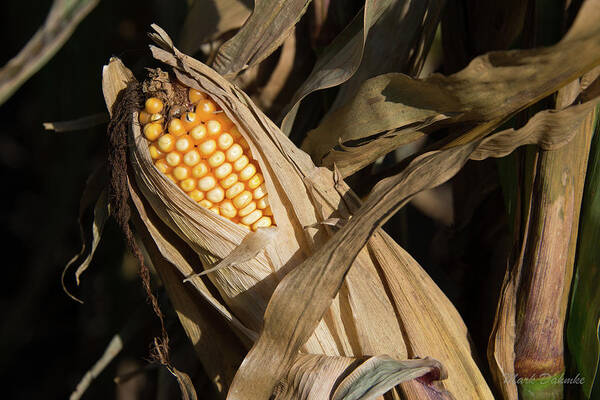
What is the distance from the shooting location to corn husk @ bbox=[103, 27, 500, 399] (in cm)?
63

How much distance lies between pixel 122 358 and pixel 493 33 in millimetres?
930

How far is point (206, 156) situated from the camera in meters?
0.61

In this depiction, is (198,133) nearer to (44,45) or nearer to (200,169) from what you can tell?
(200,169)

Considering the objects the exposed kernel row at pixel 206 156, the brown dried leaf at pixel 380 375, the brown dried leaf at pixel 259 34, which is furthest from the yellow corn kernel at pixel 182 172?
the brown dried leaf at pixel 380 375

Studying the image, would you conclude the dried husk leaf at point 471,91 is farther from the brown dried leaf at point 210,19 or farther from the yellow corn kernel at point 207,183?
the brown dried leaf at point 210,19

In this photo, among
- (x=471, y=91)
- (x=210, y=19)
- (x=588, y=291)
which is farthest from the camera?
(x=210, y=19)

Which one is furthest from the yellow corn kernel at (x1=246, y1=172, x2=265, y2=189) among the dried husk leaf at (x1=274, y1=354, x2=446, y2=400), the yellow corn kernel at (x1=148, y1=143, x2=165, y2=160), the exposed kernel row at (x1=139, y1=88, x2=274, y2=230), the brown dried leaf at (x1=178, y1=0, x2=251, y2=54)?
the brown dried leaf at (x1=178, y1=0, x2=251, y2=54)

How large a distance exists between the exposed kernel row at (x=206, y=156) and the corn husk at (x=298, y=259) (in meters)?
0.01

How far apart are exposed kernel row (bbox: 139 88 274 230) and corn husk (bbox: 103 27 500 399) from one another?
0.01 meters

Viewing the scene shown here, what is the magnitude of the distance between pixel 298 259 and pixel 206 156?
0.16 metres

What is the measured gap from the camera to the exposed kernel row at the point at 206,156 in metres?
0.61

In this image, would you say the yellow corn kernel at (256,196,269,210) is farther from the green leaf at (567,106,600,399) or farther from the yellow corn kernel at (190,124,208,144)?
A: the green leaf at (567,106,600,399)
